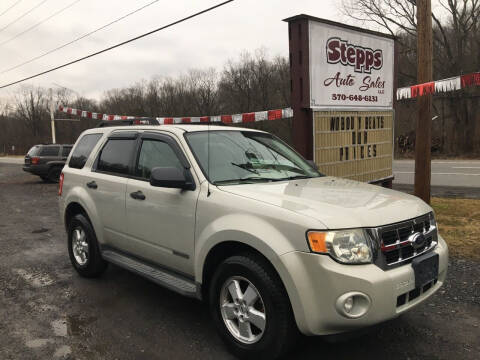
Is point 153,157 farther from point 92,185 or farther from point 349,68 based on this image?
point 349,68

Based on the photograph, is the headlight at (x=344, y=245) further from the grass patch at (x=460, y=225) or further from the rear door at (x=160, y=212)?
the grass patch at (x=460, y=225)

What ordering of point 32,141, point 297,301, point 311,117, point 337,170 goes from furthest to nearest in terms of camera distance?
point 32,141
point 337,170
point 311,117
point 297,301

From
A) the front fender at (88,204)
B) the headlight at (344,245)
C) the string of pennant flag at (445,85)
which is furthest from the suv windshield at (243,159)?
the string of pennant flag at (445,85)

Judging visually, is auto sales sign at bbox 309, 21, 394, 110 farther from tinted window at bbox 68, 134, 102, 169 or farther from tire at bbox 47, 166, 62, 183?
tire at bbox 47, 166, 62, 183

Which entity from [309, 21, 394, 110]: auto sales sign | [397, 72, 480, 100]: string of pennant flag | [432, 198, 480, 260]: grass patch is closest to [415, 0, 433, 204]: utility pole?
[397, 72, 480, 100]: string of pennant flag

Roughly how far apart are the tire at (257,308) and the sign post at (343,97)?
4380 millimetres

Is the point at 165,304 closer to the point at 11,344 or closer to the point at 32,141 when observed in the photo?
the point at 11,344

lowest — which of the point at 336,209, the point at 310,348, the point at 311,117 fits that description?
the point at 310,348

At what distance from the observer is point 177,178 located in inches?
133

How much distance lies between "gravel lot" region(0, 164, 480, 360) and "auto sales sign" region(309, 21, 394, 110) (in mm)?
3634

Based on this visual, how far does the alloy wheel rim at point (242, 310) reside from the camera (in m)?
2.93

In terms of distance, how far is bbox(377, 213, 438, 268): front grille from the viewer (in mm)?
2748

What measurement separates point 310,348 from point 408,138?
2934cm

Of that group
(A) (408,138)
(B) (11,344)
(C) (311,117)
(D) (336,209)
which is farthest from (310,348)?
(A) (408,138)
